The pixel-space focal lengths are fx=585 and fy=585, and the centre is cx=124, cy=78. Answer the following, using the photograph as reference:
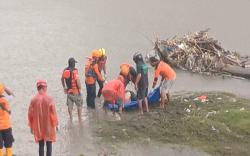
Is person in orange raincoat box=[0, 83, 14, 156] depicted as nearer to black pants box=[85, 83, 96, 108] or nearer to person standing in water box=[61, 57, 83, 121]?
person standing in water box=[61, 57, 83, 121]

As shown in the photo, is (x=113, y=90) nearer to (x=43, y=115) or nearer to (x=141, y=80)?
(x=141, y=80)

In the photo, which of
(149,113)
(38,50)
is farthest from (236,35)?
(149,113)

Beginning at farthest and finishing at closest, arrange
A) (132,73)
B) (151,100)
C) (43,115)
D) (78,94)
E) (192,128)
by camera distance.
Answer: (151,100), (132,73), (78,94), (192,128), (43,115)

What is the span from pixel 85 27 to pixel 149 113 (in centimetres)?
1242

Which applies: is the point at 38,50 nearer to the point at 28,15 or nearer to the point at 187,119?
the point at 28,15

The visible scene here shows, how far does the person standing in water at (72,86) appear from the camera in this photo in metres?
14.9

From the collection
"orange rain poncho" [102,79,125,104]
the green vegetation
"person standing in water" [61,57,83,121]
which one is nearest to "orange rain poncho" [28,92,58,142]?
the green vegetation

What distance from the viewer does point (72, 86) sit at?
15180 mm

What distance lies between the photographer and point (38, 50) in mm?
23609

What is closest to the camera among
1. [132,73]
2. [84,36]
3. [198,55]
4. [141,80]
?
[141,80]

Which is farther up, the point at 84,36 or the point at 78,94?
the point at 84,36

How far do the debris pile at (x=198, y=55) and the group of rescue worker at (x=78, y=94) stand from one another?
17.9ft

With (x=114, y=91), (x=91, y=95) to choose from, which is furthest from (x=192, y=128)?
(x=91, y=95)

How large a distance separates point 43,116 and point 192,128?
4211 mm
